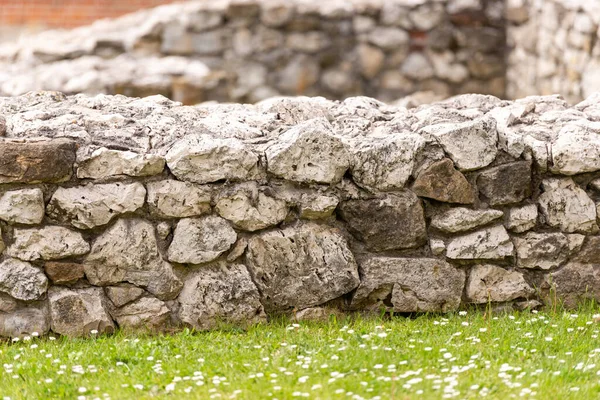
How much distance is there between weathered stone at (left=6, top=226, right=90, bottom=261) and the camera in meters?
4.39

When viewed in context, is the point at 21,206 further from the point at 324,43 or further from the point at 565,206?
the point at 324,43

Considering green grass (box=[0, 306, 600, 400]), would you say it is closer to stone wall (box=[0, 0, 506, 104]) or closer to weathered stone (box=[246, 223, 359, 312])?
weathered stone (box=[246, 223, 359, 312])

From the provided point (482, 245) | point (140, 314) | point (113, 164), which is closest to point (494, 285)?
point (482, 245)

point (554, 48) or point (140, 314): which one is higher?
point (554, 48)

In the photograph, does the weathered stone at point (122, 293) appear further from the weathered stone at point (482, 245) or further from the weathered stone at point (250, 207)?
the weathered stone at point (482, 245)

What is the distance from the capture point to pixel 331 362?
157 inches

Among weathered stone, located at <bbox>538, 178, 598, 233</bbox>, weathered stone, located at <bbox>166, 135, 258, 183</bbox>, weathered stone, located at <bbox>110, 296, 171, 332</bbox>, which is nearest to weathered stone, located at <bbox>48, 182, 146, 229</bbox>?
weathered stone, located at <bbox>166, 135, 258, 183</bbox>

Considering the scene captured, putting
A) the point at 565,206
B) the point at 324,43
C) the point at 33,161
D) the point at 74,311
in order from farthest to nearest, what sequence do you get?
the point at 324,43 → the point at 565,206 → the point at 74,311 → the point at 33,161

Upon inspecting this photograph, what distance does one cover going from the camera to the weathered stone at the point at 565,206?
4789 mm

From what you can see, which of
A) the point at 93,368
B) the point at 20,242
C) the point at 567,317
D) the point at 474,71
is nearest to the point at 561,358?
the point at 567,317

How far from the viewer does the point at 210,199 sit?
453 cm

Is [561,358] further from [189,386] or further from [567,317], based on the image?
[189,386]

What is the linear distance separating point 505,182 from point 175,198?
1.63 metres

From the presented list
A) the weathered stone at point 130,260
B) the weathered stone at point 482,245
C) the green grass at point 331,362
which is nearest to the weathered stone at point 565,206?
the weathered stone at point 482,245
